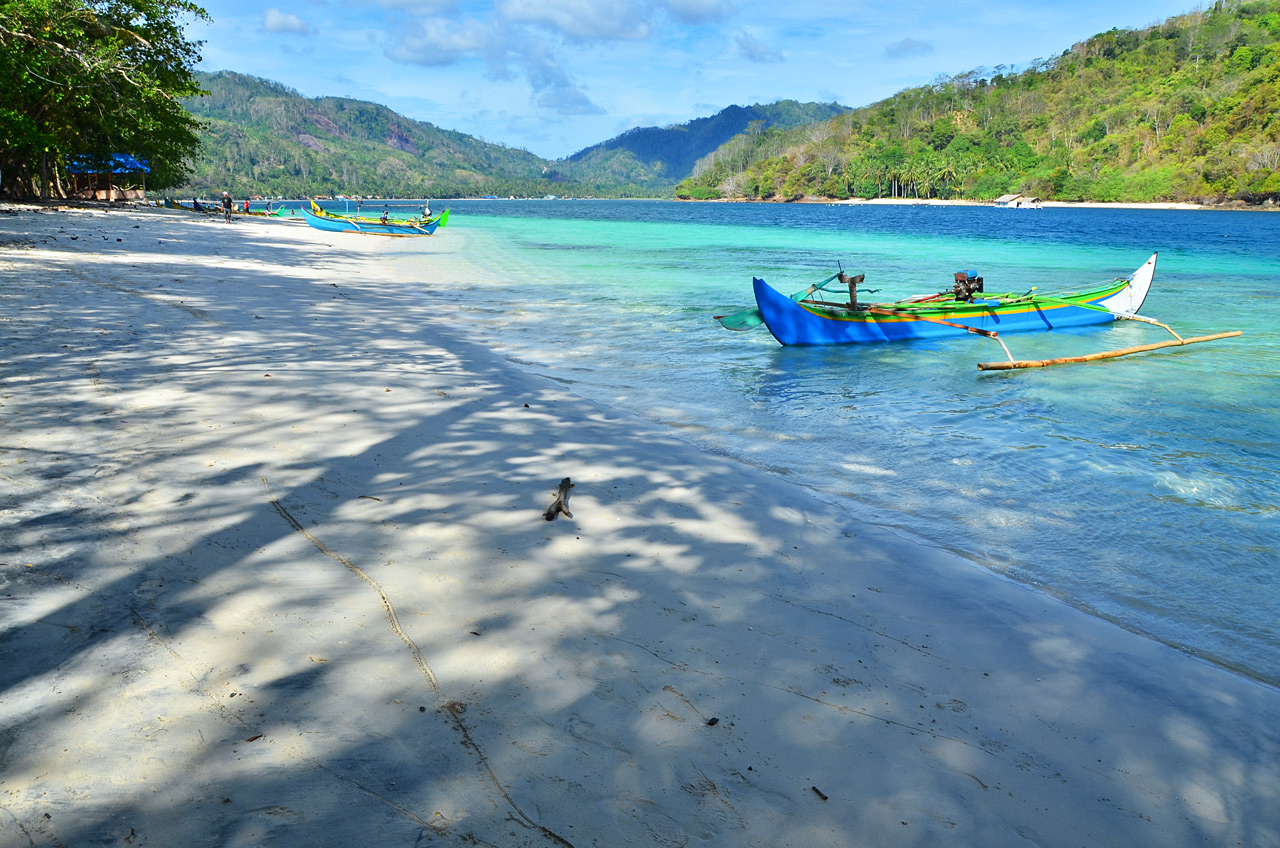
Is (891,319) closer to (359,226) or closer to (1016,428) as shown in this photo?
(1016,428)

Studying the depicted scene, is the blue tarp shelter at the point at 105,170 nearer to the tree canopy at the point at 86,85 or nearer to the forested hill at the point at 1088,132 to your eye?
the tree canopy at the point at 86,85

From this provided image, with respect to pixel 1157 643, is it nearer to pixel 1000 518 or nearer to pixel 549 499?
pixel 1000 518

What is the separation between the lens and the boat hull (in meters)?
13.4

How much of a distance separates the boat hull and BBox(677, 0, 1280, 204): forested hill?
378ft

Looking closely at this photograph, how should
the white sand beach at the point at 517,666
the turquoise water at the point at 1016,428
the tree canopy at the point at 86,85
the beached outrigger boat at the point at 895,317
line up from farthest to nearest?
the tree canopy at the point at 86,85
the beached outrigger boat at the point at 895,317
the turquoise water at the point at 1016,428
the white sand beach at the point at 517,666

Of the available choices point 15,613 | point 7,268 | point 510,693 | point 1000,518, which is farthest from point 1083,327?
point 7,268

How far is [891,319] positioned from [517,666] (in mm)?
12422

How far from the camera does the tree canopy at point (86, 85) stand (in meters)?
20.9

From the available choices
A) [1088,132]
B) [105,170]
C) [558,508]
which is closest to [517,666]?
[558,508]

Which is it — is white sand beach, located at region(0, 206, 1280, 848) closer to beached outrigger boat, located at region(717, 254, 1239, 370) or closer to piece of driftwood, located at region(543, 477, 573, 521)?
piece of driftwood, located at region(543, 477, 573, 521)

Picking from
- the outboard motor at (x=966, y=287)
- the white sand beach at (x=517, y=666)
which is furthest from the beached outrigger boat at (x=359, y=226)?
the white sand beach at (x=517, y=666)

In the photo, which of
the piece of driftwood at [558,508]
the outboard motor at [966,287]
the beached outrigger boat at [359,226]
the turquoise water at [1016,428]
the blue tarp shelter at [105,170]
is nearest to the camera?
the piece of driftwood at [558,508]

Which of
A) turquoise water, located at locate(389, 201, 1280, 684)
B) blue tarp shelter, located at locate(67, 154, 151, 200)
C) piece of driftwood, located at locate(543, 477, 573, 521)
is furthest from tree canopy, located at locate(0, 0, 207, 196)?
piece of driftwood, located at locate(543, 477, 573, 521)

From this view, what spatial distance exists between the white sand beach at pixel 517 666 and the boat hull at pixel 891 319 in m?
8.04
